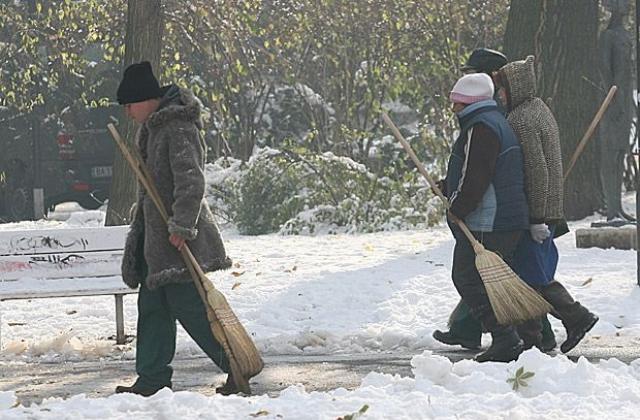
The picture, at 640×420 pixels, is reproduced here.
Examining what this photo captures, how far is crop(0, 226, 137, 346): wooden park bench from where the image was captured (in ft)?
33.8

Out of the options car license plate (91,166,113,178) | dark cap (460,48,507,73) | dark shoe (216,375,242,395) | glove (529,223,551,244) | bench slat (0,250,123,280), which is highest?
dark cap (460,48,507,73)

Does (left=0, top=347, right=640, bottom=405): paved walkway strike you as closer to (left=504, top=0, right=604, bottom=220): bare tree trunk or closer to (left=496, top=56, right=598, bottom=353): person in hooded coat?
(left=496, top=56, right=598, bottom=353): person in hooded coat

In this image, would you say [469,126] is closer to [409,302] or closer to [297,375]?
[297,375]

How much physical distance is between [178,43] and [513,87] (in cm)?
974

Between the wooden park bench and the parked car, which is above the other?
the wooden park bench

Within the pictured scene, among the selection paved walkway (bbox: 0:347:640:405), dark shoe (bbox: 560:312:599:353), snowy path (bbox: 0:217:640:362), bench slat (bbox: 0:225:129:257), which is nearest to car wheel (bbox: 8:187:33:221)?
snowy path (bbox: 0:217:640:362)

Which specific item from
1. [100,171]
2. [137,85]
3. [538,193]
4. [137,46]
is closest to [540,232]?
[538,193]

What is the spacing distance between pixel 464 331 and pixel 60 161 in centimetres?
1702

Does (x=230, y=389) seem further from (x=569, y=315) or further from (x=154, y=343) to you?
(x=569, y=315)

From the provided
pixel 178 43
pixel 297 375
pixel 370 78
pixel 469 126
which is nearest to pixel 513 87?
pixel 469 126

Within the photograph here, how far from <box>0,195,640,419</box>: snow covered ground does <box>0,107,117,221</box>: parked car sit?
961cm

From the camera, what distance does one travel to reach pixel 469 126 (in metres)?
8.57

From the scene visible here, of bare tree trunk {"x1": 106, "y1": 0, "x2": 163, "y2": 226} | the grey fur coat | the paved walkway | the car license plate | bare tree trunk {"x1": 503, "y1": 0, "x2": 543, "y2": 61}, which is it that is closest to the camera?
the grey fur coat

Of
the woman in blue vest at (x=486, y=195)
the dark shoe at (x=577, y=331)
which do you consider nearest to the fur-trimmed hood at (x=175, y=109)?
the woman in blue vest at (x=486, y=195)
